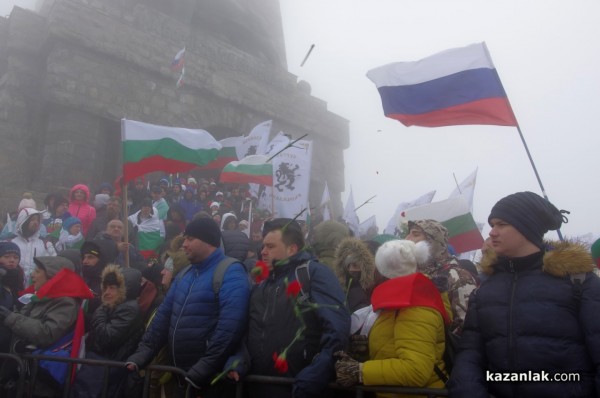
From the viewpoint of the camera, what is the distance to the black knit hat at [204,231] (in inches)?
140

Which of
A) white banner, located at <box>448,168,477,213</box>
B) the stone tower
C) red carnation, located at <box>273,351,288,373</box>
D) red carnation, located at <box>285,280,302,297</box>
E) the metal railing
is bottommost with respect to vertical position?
the metal railing

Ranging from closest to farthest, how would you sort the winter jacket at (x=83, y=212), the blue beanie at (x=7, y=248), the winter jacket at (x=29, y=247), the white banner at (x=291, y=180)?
the blue beanie at (x=7, y=248) → the winter jacket at (x=29, y=247) → the winter jacket at (x=83, y=212) → the white banner at (x=291, y=180)

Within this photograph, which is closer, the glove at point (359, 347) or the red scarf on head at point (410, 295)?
the red scarf on head at point (410, 295)

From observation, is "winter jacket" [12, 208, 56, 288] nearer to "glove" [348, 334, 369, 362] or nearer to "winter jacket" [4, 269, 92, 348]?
"winter jacket" [4, 269, 92, 348]

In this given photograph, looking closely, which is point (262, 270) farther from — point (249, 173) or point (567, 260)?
point (249, 173)

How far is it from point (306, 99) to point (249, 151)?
7225 mm

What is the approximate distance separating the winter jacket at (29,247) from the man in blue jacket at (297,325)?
3.99 metres

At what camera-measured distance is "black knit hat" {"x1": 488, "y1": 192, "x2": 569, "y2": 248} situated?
2457 millimetres

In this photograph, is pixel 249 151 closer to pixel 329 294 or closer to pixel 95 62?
pixel 95 62

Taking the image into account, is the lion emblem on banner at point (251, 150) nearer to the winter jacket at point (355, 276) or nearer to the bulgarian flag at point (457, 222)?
the bulgarian flag at point (457, 222)

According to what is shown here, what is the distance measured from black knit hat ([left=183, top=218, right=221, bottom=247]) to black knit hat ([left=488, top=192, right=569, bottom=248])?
196 centimetres

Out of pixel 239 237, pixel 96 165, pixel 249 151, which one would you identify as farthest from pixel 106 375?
pixel 96 165

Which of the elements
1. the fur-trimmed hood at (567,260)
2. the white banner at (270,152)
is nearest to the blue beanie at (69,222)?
the white banner at (270,152)

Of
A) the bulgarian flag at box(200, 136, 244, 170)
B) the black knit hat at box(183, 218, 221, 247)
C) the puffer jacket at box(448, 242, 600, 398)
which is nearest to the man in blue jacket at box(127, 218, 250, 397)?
the black knit hat at box(183, 218, 221, 247)
